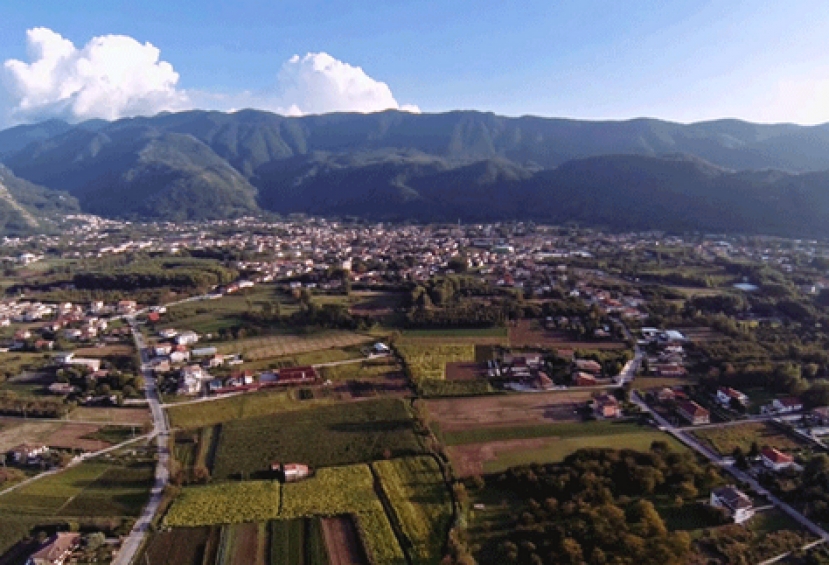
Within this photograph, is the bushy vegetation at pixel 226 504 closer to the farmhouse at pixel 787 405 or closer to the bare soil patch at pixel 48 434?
the bare soil patch at pixel 48 434

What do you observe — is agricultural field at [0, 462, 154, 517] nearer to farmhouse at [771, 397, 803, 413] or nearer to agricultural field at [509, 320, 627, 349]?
agricultural field at [509, 320, 627, 349]

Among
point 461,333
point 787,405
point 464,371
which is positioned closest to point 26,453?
point 464,371

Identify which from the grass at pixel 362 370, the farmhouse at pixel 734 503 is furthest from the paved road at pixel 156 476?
Result: the farmhouse at pixel 734 503

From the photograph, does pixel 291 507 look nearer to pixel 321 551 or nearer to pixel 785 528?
pixel 321 551

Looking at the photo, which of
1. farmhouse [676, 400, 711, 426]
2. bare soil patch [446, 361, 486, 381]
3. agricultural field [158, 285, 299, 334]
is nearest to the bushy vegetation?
bare soil patch [446, 361, 486, 381]

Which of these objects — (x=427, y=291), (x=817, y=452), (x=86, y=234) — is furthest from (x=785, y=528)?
(x=86, y=234)

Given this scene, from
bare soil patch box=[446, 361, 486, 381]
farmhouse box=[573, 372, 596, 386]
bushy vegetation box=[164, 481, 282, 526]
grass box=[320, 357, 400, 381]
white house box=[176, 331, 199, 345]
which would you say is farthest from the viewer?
white house box=[176, 331, 199, 345]
